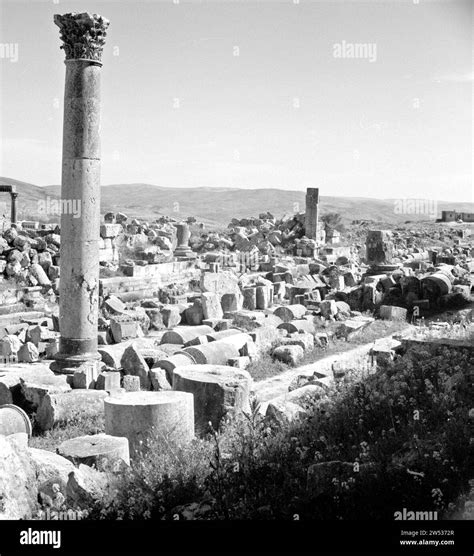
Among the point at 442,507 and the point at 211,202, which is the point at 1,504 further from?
the point at 211,202

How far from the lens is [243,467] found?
5996 mm

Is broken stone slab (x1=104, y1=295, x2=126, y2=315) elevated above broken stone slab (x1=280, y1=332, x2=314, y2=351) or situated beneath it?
elevated above

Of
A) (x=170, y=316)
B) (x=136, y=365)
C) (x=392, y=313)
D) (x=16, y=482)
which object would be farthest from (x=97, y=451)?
(x=392, y=313)

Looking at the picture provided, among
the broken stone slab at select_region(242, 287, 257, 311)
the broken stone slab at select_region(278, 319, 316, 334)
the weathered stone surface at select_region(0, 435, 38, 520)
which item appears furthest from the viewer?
the broken stone slab at select_region(242, 287, 257, 311)

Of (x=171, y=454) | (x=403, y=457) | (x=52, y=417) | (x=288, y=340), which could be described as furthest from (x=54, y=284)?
(x=403, y=457)

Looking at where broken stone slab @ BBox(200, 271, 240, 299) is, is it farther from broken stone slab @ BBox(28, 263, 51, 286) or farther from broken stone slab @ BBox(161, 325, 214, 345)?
broken stone slab @ BBox(161, 325, 214, 345)

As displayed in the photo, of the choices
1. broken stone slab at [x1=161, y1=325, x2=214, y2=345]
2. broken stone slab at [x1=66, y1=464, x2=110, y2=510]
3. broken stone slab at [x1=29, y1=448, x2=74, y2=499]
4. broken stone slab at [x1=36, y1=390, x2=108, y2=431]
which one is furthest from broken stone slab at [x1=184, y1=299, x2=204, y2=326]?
broken stone slab at [x1=66, y1=464, x2=110, y2=510]

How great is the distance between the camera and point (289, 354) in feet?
40.9

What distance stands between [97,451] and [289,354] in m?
6.22

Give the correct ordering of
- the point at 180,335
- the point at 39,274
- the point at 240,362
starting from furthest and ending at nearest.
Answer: the point at 39,274 → the point at 180,335 → the point at 240,362

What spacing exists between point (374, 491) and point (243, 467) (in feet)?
4.05

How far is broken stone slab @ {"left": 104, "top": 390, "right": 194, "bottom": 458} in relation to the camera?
7289 millimetres

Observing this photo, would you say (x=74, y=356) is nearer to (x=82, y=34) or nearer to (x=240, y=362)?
(x=240, y=362)

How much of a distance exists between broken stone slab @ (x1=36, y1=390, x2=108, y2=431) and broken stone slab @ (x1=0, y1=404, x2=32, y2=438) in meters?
0.54
